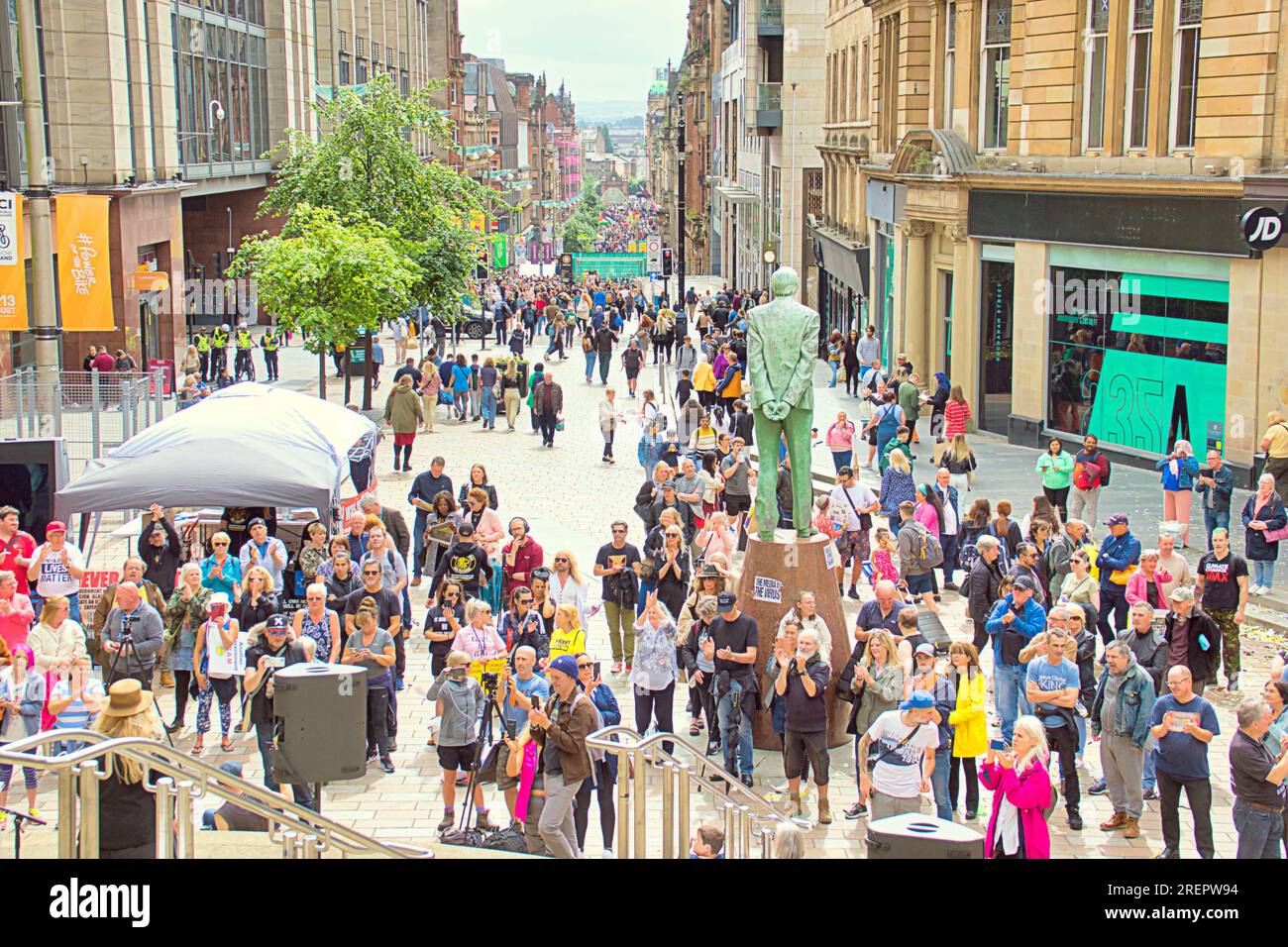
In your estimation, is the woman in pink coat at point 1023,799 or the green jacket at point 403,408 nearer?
the woman in pink coat at point 1023,799

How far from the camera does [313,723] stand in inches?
357

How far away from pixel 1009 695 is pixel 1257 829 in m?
3.23

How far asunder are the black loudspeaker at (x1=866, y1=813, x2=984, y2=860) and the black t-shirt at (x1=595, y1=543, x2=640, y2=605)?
24.8ft

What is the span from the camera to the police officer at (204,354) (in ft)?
123

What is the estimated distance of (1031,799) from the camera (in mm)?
9320

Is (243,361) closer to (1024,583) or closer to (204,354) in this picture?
(204,354)

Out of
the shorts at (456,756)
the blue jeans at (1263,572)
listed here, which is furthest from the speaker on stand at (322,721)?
the blue jeans at (1263,572)

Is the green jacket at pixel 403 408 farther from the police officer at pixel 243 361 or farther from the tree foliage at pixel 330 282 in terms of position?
the police officer at pixel 243 361

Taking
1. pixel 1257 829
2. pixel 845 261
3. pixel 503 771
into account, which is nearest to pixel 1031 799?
pixel 1257 829

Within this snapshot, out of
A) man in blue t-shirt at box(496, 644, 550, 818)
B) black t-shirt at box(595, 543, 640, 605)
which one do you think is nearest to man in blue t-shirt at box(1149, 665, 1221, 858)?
man in blue t-shirt at box(496, 644, 550, 818)

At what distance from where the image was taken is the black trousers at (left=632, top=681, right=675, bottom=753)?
41.1 feet

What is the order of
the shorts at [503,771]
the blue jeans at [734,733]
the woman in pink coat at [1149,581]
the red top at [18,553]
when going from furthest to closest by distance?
the red top at [18,553], the woman in pink coat at [1149,581], the blue jeans at [734,733], the shorts at [503,771]

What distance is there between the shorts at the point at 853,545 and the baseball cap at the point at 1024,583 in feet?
17.5
